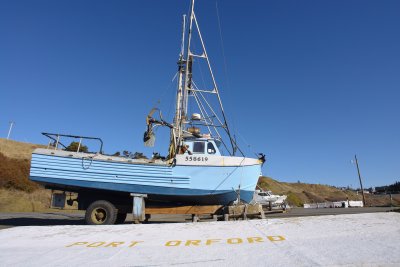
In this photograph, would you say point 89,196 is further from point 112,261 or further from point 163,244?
point 112,261

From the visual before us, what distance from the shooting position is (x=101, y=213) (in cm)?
1102

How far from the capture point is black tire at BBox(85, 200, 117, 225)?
10.7m

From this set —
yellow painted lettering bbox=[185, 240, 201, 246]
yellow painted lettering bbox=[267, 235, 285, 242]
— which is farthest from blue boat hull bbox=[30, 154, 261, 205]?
yellow painted lettering bbox=[267, 235, 285, 242]

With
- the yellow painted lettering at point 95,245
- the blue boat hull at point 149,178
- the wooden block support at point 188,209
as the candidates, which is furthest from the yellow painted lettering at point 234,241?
the blue boat hull at point 149,178

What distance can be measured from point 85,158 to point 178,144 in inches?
149

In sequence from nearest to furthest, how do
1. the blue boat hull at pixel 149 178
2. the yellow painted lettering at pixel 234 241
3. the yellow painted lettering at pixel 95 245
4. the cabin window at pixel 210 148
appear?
the yellow painted lettering at pixel 234 241 < the yellow painted lettering at pixel 95 245 < the blue boat hull at pixel 149 178 < the cabin window at pixel 210 148

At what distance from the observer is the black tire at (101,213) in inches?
423

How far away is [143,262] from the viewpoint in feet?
13.5

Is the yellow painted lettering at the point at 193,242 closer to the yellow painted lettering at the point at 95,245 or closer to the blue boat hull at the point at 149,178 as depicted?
the yellow painted lettering at the point at 95,245

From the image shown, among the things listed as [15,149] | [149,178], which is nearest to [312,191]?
[15,149]

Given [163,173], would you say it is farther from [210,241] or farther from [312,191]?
[312,191]

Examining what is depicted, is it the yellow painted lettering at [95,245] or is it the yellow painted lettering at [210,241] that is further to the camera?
the yellow painted lettering at [95,245]

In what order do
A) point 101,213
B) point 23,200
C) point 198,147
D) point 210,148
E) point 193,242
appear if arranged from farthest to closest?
point 23,200
point 210,148
point 198,147
point 101,213
point 193,242

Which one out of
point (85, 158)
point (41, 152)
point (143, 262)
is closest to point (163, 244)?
point (143, 262)
